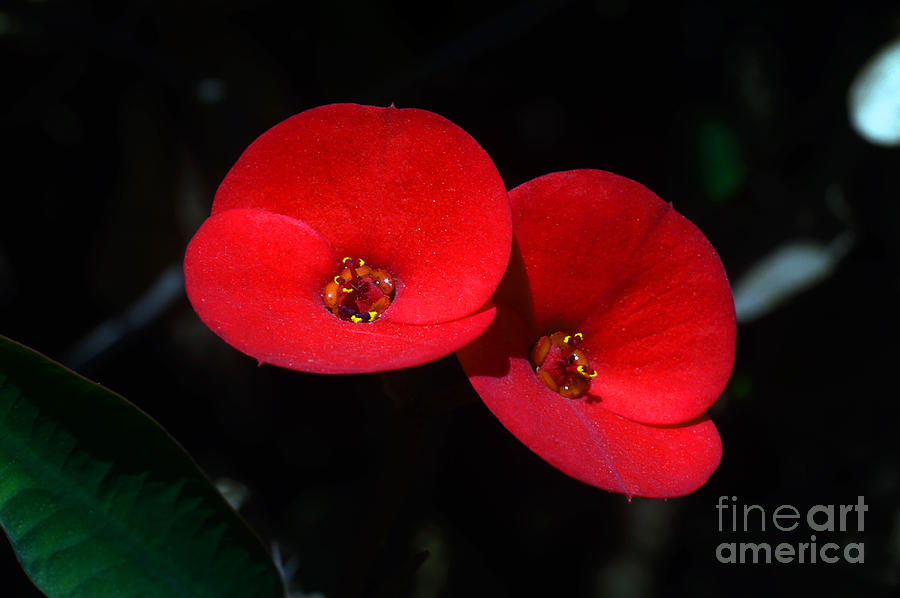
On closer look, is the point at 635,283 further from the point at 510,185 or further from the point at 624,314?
the point at 510,185

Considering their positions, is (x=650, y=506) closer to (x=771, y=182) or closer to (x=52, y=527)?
(x=771, y=182)

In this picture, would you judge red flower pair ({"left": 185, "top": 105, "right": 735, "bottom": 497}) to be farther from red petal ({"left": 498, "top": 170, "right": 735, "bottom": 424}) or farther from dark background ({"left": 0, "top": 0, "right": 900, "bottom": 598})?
dark background ({"left": 0, "top": 0, "right": 900, "bottom": 598})

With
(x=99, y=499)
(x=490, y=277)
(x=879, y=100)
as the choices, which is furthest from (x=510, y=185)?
(x=99, y=499)

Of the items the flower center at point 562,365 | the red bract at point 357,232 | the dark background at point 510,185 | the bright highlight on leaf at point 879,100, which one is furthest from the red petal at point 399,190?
the bright highlight on leaf at point 879,100

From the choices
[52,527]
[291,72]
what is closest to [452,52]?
[291,72]

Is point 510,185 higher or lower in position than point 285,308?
lower
